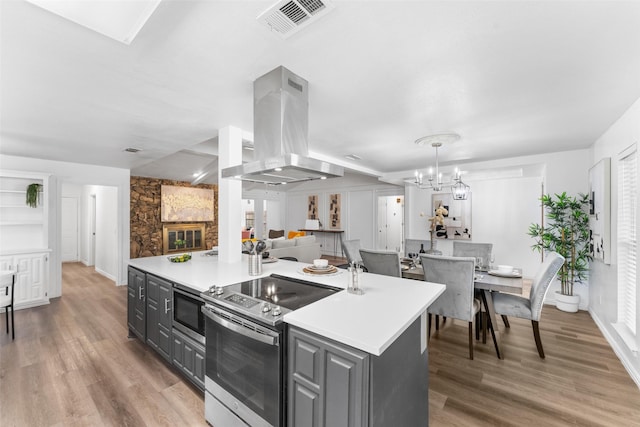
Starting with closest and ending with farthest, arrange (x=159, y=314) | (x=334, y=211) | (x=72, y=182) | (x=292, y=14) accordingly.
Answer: (x=292, y=14)
(x=159, y=314)
(x=72, y=182)
(x=334, y=211)

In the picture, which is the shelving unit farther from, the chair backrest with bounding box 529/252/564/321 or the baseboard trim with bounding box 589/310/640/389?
the baseboard trim with bounding box 589/310/640/389

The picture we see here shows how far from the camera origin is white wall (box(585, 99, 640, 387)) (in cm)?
229

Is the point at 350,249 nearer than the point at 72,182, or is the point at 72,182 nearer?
the point at 350,249

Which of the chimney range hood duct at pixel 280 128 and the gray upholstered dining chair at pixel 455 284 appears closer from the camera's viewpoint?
the chimney range hood duct at pixel 280 128

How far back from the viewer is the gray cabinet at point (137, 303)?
105 inches

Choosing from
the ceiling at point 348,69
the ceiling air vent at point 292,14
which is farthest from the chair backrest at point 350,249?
the ceiling air vent at point 292,14

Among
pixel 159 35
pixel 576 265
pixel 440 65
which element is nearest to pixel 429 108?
pixel 440 65

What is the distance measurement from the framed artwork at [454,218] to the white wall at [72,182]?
19.7 feet

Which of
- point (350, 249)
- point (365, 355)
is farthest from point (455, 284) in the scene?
point (365, 355)

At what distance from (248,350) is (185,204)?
22.2ft

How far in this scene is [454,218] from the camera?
592 cm

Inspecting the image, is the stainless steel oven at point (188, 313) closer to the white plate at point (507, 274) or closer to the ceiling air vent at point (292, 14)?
the ceiling air vent at point (292, 14)

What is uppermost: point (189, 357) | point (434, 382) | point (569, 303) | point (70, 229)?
point (70, 229)

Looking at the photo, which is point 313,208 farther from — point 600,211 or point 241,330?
point 241,330
